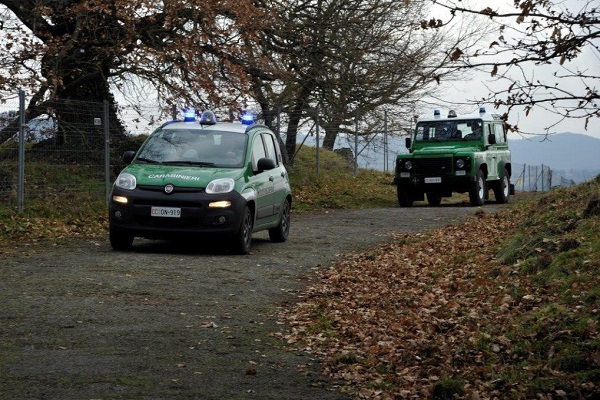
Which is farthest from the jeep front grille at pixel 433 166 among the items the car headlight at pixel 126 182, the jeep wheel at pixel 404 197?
the car headlight at pixel 126 182

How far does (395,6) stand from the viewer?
103 feet

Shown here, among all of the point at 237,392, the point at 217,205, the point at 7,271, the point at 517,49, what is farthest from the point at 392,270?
the point at 517,49

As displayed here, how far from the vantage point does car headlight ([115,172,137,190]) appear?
1589 cm

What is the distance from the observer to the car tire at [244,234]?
15969 mm

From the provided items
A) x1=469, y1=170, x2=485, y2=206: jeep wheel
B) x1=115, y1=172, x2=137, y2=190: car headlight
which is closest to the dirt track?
x1=115, y1=172, x2=137, y2=190: car headlight

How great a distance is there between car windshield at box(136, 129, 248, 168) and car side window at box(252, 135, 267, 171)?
0.67 ft

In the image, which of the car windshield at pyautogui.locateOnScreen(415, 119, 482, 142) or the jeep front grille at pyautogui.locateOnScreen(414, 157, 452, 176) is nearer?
the jeep front grille at pyautogui.locateOnScreen(414, 157, 452, 176)

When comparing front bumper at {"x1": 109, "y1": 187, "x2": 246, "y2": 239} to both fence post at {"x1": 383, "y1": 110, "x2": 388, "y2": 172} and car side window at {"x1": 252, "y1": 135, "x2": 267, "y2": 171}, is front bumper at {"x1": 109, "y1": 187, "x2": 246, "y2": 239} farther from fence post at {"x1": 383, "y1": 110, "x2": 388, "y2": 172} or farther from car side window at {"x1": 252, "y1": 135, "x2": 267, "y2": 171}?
fence post at {"x1": 383, "y1": 110, "x2": 388, "y2": 172}

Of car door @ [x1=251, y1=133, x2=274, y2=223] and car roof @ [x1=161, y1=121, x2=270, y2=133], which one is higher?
car roof @ [x1=161, y1=121, x2=270, y2=133]

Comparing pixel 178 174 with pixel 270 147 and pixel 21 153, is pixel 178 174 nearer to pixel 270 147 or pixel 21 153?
pixel 270 147

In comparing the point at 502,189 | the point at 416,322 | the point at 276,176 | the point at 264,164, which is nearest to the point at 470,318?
the point at 416,322

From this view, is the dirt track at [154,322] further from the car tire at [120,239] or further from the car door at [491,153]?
the car door at [491,153]

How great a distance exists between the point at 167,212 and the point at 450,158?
45.9 ft

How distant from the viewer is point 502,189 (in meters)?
31.0
